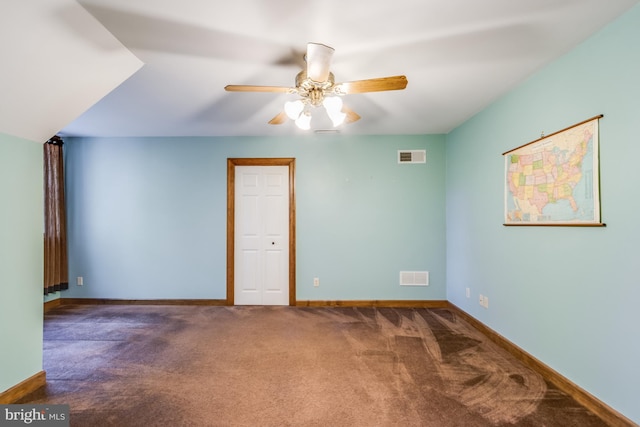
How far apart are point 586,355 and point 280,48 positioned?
9.80 ft

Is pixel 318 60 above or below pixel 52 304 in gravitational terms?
above

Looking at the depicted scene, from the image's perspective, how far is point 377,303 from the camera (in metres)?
4.10

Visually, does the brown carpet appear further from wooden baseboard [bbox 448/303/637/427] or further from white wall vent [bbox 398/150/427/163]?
white wall vent [bbox 398/150/427/163]

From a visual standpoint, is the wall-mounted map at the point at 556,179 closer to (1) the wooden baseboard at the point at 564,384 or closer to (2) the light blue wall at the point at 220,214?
(1) the wooden baseboard at the point at 564,384

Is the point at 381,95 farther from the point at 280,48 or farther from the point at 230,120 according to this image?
the point at 230,120

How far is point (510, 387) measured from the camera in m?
2.16

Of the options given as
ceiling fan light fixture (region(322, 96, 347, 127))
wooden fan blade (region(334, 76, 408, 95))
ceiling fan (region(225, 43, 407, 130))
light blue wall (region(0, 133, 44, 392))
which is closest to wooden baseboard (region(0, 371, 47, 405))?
light blue wall (region(0, 133, 44, 392))

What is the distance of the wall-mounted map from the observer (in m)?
1.90

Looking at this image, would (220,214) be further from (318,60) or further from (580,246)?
(580,246)

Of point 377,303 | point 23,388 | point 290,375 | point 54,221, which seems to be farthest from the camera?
point 377,303

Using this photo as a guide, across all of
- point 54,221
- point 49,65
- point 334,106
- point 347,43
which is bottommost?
point 54,221

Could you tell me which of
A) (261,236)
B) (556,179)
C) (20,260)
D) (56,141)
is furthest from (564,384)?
(56,141)

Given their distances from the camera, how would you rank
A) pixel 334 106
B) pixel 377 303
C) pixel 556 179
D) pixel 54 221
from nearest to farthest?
pixel 334 106 < pixel 556 179 < pixel 54 221 < pixel 377 303

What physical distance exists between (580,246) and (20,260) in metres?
4.01
